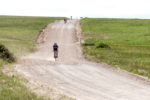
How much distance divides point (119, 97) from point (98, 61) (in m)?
12.3

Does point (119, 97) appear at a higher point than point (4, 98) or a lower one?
lower

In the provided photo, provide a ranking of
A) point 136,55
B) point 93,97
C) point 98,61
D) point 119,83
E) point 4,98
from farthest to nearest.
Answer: point 136,55, point 98,61, point 119,83, point 93,97, point 4,98

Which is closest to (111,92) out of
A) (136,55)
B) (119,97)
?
(119,97)

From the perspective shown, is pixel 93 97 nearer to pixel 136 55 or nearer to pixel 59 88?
pixel 59 88

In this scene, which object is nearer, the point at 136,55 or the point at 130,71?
the point at 130,71

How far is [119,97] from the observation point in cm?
1348

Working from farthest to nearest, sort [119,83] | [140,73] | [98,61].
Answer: [98,61] < [140,73] < [119,83]

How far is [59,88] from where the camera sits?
48.9 feet

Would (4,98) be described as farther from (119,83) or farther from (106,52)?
(106,52)

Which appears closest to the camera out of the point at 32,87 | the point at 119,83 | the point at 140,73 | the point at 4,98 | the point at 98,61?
the point at 4,98

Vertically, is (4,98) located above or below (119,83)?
above

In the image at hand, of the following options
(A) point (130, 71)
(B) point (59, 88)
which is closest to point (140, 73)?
(A) point (130, 71)

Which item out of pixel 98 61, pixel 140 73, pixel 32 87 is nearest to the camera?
pixel 32 87

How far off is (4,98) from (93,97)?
4819 millimetres
